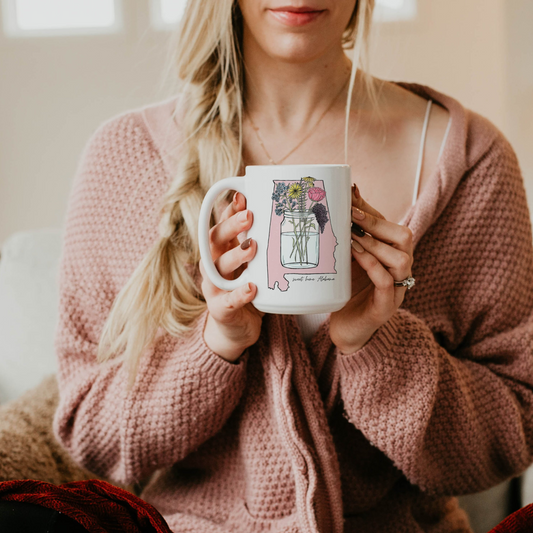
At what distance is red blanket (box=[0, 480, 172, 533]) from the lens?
0.63 m

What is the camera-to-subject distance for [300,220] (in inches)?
22.8

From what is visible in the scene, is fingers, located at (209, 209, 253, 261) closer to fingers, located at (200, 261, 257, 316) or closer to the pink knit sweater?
fingers, located at (200, 261, 257, 316)

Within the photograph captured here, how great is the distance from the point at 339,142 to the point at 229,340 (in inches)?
16.0

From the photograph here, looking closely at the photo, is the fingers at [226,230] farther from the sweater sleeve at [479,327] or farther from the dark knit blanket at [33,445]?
the dark knit blanket at [33,445]

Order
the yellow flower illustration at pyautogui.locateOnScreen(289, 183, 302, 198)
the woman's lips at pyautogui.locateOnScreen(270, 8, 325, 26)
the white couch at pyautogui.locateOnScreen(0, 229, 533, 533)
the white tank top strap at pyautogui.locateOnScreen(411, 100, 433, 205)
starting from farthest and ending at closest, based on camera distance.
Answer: the white couch at pyautogui.locateOnScreen(0, 229, 533, 533) < the white tank top strap at pyautogui.locateOnScreen(411, 100, 433, 205) < the woman's lips at pyautogui.locateOnScreen(270, 8, 325, 26) < the yellow flower illustration at pyautogui.locateOnScreen(289, 183, 302, 198)

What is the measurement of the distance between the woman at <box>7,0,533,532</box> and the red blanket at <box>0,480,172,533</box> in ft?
0.62

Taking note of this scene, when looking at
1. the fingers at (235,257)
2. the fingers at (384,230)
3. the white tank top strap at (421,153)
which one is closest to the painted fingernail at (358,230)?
the fingers at (384,230)

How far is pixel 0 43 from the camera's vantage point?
221 centimetres

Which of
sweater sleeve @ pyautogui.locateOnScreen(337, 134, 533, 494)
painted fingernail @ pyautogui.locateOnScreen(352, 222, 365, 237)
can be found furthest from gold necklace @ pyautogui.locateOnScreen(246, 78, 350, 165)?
painted fingernail @ pyautogui.locateOnScreen(352, 222, 365, 237)

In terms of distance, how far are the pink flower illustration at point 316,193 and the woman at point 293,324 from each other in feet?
0.81

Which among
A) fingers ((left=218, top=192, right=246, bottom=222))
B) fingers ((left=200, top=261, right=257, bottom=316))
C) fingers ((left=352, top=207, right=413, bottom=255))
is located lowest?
fingers ((left=200, top=261, right=257, bottom=316))

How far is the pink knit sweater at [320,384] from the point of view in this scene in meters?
0.83

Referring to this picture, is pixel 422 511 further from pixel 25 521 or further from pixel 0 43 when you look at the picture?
pixel 0 43

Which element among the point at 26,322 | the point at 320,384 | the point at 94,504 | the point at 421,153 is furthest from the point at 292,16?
the point at 26,322
